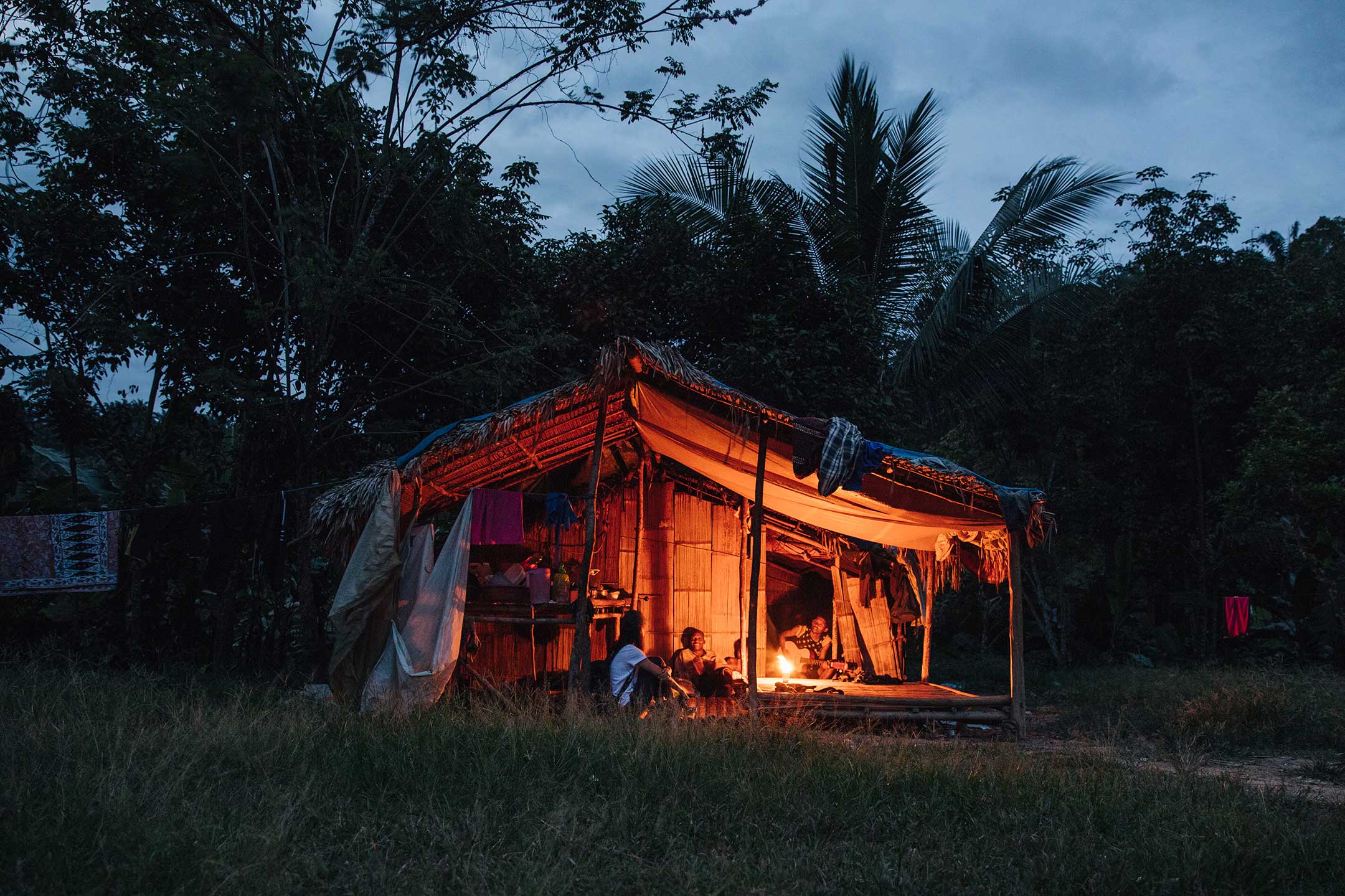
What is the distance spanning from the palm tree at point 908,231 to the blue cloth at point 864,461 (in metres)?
6.52

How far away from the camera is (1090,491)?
14062 millimetres

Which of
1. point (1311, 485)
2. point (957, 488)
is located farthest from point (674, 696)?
point (1311, 485)

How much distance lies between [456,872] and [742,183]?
10772mm

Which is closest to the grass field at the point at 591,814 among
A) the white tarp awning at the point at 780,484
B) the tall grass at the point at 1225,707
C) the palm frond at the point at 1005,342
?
the white tarp awning at the point at 780,484

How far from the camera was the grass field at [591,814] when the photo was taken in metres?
3.50

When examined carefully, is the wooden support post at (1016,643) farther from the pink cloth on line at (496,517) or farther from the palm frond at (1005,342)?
the palm frond at (1005,342)

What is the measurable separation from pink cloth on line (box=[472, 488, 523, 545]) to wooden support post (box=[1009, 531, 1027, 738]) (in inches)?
160

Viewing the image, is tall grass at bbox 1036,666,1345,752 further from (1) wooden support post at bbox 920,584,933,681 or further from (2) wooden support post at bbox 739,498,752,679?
(2) wooden support post at bbox 739,498,752,679

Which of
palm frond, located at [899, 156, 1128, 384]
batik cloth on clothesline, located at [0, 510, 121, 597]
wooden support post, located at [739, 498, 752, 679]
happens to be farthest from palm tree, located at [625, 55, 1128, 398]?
batik cloth on clothesline, located at [0, 510, 121, 597]

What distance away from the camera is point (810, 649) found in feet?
38.0

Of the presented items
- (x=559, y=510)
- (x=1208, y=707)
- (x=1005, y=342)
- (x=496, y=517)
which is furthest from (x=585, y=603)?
(x=1005, y=342)

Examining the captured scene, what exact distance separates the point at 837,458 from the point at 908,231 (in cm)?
818

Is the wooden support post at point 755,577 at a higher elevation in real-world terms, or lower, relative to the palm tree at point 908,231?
lower

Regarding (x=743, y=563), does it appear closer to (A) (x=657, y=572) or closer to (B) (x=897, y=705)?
(A) (x=657, y=572)
